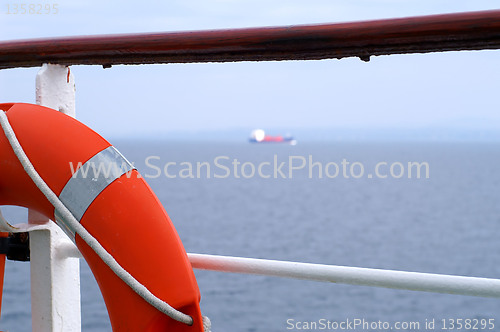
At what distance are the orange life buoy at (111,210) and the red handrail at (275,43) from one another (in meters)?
0.14

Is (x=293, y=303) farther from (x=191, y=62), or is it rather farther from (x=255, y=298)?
(x=191, y=62)

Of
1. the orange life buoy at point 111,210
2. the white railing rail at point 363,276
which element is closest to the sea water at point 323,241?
the orange life buoy at point 111,210

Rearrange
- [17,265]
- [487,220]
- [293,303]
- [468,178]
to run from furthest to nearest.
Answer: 1. [468,178]
2. [487,220]
3. [17,265]
4. [293,303]

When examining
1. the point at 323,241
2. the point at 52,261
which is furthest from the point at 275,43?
the point at 323,241

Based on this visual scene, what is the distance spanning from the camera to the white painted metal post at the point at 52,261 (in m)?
1.17

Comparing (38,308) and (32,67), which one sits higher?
(32,67)

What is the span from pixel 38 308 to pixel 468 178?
43576 mm

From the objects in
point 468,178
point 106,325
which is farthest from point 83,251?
point 468,178

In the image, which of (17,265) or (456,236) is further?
(456,236)

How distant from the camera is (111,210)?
37.4 inches

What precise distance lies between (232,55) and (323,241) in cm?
1974

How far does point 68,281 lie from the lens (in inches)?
47.8

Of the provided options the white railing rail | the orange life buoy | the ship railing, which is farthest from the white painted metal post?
the white railing rail

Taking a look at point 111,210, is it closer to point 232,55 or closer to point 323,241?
point 232,55
